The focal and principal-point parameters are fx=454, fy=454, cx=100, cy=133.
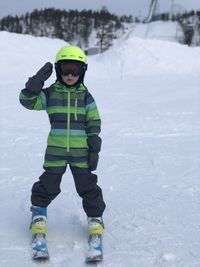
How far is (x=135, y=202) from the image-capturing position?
4539mm

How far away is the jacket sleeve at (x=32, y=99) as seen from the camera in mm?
3346

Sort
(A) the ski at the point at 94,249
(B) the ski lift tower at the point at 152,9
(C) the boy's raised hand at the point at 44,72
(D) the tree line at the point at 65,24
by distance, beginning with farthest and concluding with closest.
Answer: (B) the ski lift tower at the point at 152,9 → (D) the tree line at the point at 65,24 → (C) the boy's raised hand at the point at 44,72 → (A) the ski at the point at 94,249

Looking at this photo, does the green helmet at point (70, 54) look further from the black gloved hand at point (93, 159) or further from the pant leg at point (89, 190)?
the pant leg at point (89, 190)

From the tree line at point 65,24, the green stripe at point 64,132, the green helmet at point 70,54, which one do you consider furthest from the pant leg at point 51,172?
the tree line at point 65,24

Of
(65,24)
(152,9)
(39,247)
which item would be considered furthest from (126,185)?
(152,9)

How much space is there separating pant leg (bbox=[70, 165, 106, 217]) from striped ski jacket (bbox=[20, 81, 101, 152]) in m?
0.21

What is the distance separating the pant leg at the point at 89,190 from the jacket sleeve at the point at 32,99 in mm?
544

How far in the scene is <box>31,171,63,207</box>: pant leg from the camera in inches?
136

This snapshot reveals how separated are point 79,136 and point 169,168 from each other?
269cm

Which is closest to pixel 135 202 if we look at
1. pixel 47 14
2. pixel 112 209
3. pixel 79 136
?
pixel 112 209

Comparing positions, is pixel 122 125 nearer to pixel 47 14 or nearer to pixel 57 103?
pixel 57 103

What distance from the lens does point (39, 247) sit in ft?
10.8

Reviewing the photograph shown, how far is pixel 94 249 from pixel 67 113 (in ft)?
3.35

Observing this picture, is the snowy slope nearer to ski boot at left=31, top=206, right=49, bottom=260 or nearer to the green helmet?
the green helmet
